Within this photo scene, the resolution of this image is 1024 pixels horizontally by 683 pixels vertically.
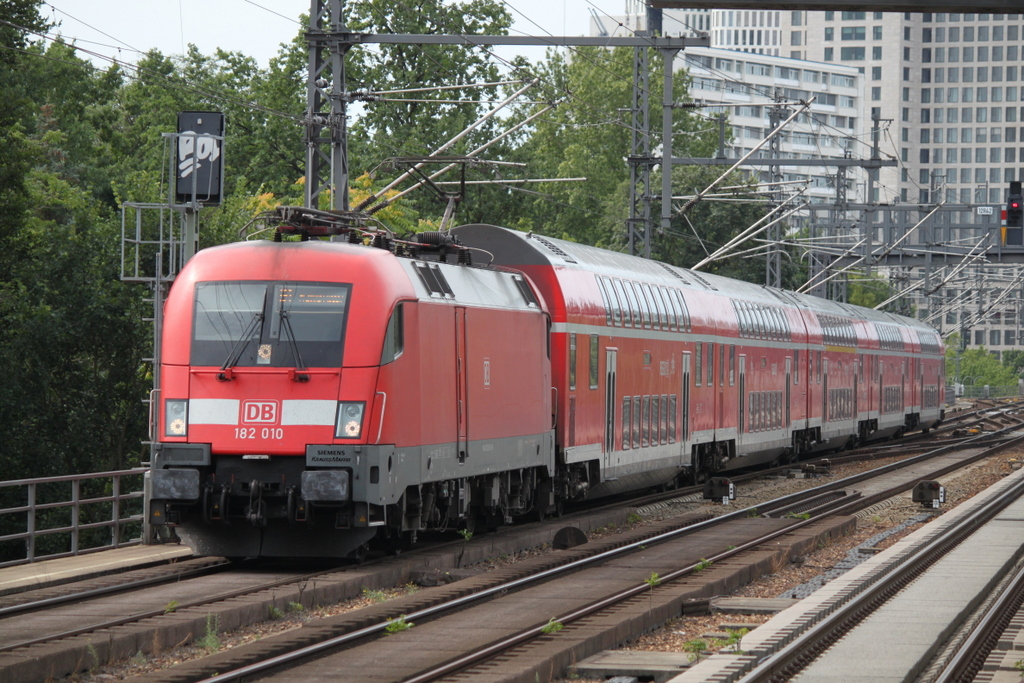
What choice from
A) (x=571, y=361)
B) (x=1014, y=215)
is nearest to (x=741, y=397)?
(x=571, y=361)

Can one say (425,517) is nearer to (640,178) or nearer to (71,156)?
(71,156)

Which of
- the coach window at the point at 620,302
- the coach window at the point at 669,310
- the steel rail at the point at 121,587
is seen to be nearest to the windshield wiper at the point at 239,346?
the steel rail at the point at 121,587

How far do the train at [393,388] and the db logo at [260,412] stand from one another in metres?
0.02

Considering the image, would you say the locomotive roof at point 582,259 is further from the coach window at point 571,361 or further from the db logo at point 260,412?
the db logo at point 260,412

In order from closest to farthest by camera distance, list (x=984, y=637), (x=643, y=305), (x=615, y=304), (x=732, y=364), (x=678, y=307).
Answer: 1. (x=984, y=637)
2. (x=615, y=304)
3. (x=643, y=305)
4. (x=678, y=307)
5. (x=732, y=364)

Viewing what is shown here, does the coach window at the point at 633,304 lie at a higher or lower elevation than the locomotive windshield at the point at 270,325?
higher

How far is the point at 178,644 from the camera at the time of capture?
36.4 feet

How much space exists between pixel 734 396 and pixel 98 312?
14.2 m

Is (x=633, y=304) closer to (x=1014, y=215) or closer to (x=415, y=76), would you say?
(x=1014, y=215)

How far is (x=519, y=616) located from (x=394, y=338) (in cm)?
359

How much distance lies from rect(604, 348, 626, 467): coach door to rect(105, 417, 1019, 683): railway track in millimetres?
2980

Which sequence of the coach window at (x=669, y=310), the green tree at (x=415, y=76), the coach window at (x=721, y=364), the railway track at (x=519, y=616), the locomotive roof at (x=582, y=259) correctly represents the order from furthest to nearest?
the green tree at (x=415, y=76) < the coach window at (x=721, y=364) < the coach window at (x=669, y=310) < the locomotive roof at (x=582, y=259) < the railway track at (x=519, y=616)

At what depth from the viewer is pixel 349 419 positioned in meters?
14.4

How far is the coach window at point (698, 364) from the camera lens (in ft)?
90.3
